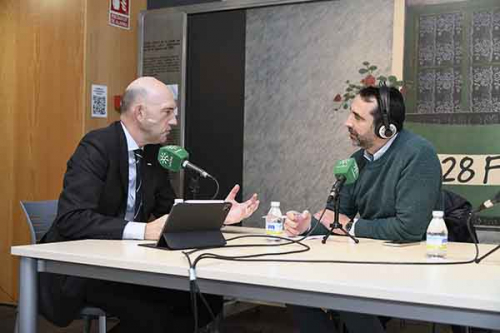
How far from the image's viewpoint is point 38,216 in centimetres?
271

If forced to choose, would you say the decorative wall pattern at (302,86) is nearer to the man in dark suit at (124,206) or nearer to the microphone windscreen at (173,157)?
the man in dark suit at (124,206)

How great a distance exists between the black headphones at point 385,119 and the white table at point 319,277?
0.59 m

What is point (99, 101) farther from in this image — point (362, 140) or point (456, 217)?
point (456, 217)

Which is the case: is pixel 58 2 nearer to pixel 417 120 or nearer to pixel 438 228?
pixel 417 120

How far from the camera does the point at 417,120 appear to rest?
370 centimetres

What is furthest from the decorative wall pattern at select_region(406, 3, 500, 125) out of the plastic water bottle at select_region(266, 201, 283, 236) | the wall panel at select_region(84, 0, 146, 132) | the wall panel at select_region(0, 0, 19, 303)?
the wall panel at select_region(0, 0, 19, 303)

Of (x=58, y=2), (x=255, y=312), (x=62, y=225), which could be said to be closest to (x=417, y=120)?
(x=255, y=312)

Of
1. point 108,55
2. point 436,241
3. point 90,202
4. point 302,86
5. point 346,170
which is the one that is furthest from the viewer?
point 108,55

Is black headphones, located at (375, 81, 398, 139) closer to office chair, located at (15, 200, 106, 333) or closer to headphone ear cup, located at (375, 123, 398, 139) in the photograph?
headphone ear cup, located at (375, 123, 398, 139)

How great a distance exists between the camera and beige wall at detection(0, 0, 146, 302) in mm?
4188

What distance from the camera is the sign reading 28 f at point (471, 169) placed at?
349cm

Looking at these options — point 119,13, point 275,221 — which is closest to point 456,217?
point 275,221

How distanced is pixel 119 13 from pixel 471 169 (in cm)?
270

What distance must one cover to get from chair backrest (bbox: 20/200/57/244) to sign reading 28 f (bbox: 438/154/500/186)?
7.40 ft
